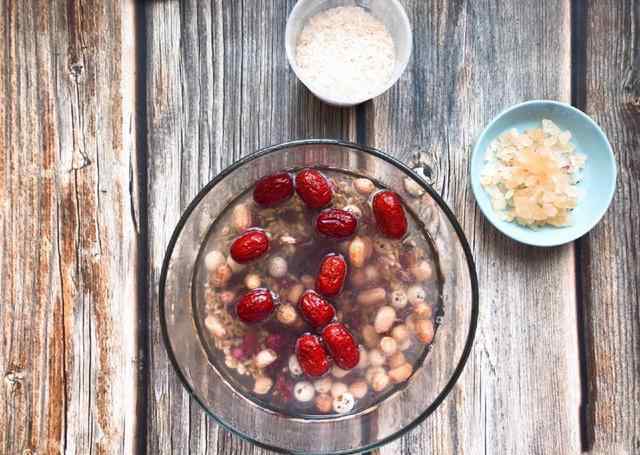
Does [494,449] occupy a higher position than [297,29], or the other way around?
[297,29]

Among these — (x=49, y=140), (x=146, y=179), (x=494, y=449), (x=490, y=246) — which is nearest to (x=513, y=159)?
(x=490, y=246)

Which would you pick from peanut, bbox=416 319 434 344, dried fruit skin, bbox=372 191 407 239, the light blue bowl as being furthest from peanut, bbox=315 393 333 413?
the light blue bowl

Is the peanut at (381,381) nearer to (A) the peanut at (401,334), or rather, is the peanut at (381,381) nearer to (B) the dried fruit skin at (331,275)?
(A) the peanut at (401,334)

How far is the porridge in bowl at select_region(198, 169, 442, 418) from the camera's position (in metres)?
1.26

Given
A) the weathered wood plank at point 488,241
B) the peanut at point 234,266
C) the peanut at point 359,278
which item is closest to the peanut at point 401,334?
the peanut at point 359,278

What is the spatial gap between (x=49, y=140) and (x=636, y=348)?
4.28 feet

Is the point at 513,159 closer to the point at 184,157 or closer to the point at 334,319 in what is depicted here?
the point at 334,319

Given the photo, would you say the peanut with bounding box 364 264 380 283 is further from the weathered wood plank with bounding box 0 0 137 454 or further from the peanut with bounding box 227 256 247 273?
the weathered wood plank with bounding box 0 0 137 454

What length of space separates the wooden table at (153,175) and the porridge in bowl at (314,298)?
0.19 meters

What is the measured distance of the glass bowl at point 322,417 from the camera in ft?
4.09

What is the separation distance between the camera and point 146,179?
55.4 inches

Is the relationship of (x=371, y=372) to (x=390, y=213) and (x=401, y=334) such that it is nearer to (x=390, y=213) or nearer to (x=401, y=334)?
(x=401, y=334)

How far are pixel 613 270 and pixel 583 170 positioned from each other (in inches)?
8.7

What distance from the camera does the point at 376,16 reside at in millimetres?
1366
